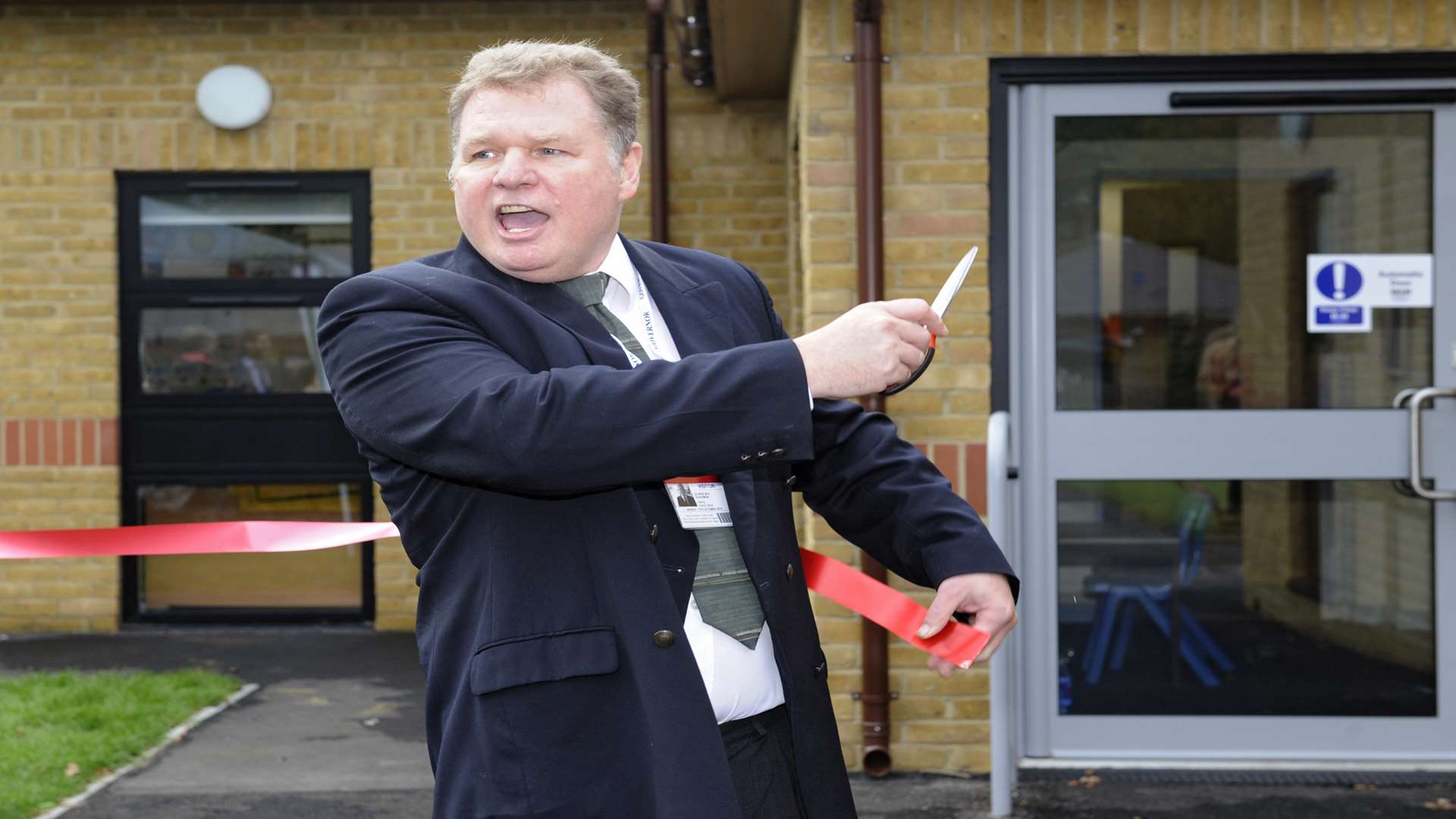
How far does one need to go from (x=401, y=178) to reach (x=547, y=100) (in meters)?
6.41

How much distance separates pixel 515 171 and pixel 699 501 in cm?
49

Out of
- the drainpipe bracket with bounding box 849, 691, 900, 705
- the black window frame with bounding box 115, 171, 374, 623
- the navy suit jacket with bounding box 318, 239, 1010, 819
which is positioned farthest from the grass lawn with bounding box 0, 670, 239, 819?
the navy suit jacket with bounding box 318, 239, 1010, 819

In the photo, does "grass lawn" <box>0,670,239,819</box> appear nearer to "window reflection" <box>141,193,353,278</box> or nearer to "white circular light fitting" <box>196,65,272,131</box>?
"window reflection" <box>141,193,353,278</box>

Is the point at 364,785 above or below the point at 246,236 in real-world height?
below

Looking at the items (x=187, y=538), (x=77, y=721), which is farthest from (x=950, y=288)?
(x=77, y=721)

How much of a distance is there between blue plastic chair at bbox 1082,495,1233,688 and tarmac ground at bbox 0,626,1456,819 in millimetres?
401

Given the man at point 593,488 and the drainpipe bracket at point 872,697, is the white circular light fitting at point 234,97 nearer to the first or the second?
the drainpipe bracket at point 872,697

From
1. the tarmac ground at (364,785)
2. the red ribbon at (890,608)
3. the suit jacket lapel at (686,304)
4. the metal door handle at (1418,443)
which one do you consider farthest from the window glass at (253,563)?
the suit jacket lapel at (686,304)

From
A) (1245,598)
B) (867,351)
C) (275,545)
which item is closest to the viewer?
(867,351)

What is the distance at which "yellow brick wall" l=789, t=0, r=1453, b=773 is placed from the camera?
15.9 feet

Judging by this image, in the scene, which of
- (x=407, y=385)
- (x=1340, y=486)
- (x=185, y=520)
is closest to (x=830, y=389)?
(x=407, y=385)

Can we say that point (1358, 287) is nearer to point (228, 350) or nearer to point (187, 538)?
point (187, 538)

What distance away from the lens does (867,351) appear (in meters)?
1.74

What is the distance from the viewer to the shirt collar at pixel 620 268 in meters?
2.11
